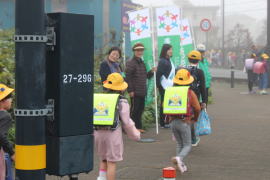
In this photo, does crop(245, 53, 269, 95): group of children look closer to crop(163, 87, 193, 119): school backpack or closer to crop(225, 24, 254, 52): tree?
crop(163, 87, 193, 119): school backpack

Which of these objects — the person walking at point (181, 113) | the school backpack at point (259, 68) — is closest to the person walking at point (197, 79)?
the person walking at point (181, 113)

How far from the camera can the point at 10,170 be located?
5305 mm

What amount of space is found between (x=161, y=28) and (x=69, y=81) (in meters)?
9.68

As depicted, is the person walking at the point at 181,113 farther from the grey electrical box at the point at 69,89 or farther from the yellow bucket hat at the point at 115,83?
the grey electrical box at the point at 69,89

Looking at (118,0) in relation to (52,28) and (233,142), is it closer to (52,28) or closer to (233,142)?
(233,142)

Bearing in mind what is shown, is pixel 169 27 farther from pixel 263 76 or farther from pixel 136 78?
pixel 263 76

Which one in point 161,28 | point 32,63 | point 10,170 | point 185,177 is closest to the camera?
point 32,63

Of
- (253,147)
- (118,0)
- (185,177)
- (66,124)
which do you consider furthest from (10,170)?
(118,0)

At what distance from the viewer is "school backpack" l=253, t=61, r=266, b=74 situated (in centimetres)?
2106

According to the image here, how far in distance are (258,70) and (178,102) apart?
13636 mm

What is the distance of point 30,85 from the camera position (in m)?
3.77

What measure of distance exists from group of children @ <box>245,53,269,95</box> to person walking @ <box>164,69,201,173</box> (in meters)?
13.2

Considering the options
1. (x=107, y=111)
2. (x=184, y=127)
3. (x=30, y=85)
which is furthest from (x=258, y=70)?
(x=30, y=85)

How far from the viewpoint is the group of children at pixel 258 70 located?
2112 centimetres
